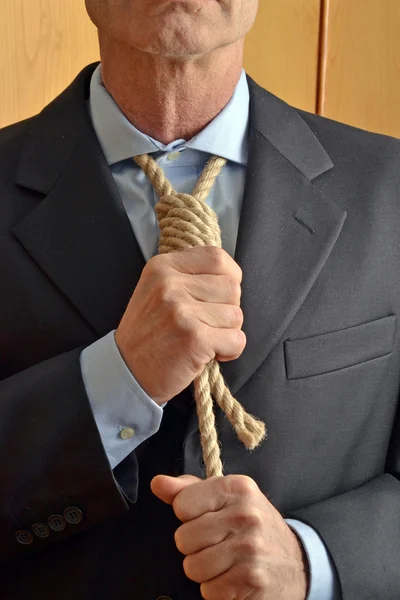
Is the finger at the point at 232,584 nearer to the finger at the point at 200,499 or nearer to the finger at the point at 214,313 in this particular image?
the finger at the point at 200,499

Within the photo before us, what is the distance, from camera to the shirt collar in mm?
913

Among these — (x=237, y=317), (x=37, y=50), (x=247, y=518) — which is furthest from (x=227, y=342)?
(x=37, y=50)

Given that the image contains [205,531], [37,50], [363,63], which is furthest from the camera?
[363,63]

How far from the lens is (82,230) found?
88 centimetres

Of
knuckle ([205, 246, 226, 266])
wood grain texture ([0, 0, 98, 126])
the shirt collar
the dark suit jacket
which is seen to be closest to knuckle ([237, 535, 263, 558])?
the dark suit jacket

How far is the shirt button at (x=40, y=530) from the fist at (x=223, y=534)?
141 millimetres

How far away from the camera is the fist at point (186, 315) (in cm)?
77

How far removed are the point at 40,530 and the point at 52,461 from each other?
0.22 feet

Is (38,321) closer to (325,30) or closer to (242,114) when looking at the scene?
(242,114)

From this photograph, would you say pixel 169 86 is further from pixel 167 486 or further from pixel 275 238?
pixel 167 486

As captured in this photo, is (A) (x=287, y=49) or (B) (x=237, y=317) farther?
(A) (x=287, y=49)

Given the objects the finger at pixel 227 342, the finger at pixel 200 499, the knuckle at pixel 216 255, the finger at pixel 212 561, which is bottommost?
the finger at pixel 212 561

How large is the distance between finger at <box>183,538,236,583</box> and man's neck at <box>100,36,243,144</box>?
38 cm

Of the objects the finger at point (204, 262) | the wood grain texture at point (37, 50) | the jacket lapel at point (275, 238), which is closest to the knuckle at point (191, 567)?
the jacket lapel at point (275, 238)
